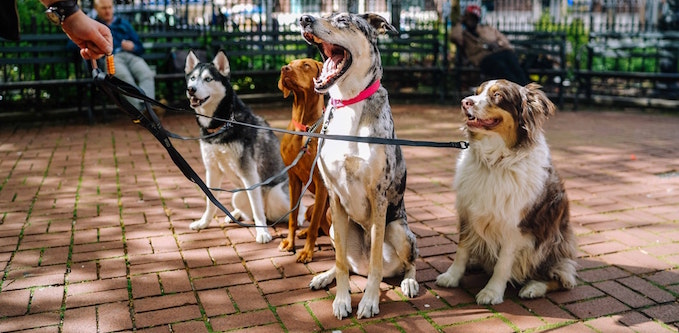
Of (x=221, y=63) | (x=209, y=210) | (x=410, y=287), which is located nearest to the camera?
(x=410, y=287)

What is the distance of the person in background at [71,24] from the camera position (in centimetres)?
278

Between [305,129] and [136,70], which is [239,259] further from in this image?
[136,70]

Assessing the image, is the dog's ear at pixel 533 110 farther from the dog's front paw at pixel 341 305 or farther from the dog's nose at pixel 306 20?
the dog's front paw at pixel 341 305

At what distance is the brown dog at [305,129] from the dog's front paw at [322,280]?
1.44ft

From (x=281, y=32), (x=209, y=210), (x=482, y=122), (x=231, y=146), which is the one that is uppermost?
(x=281, y=32)

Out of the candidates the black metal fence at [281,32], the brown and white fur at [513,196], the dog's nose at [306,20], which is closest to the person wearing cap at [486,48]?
the black metal fence at [281,32]

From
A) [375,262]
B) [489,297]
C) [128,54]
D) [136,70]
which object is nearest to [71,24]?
[375,262]

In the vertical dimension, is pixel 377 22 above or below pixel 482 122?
above

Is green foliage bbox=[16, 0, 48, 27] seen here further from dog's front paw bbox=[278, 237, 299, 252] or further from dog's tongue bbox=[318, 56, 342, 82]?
dog's tongue bbox=[318, 56, 342, 82]

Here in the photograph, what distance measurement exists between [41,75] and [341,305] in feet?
28.7

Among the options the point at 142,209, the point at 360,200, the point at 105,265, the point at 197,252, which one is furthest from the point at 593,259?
the point at 142,209

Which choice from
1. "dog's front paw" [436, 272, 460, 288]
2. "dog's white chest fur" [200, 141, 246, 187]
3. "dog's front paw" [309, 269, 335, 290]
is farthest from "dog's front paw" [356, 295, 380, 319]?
"dog's white chest fur" [200, 141, 246, 187]

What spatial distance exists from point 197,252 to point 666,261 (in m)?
3.44

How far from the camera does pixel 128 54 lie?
31.3 feet
